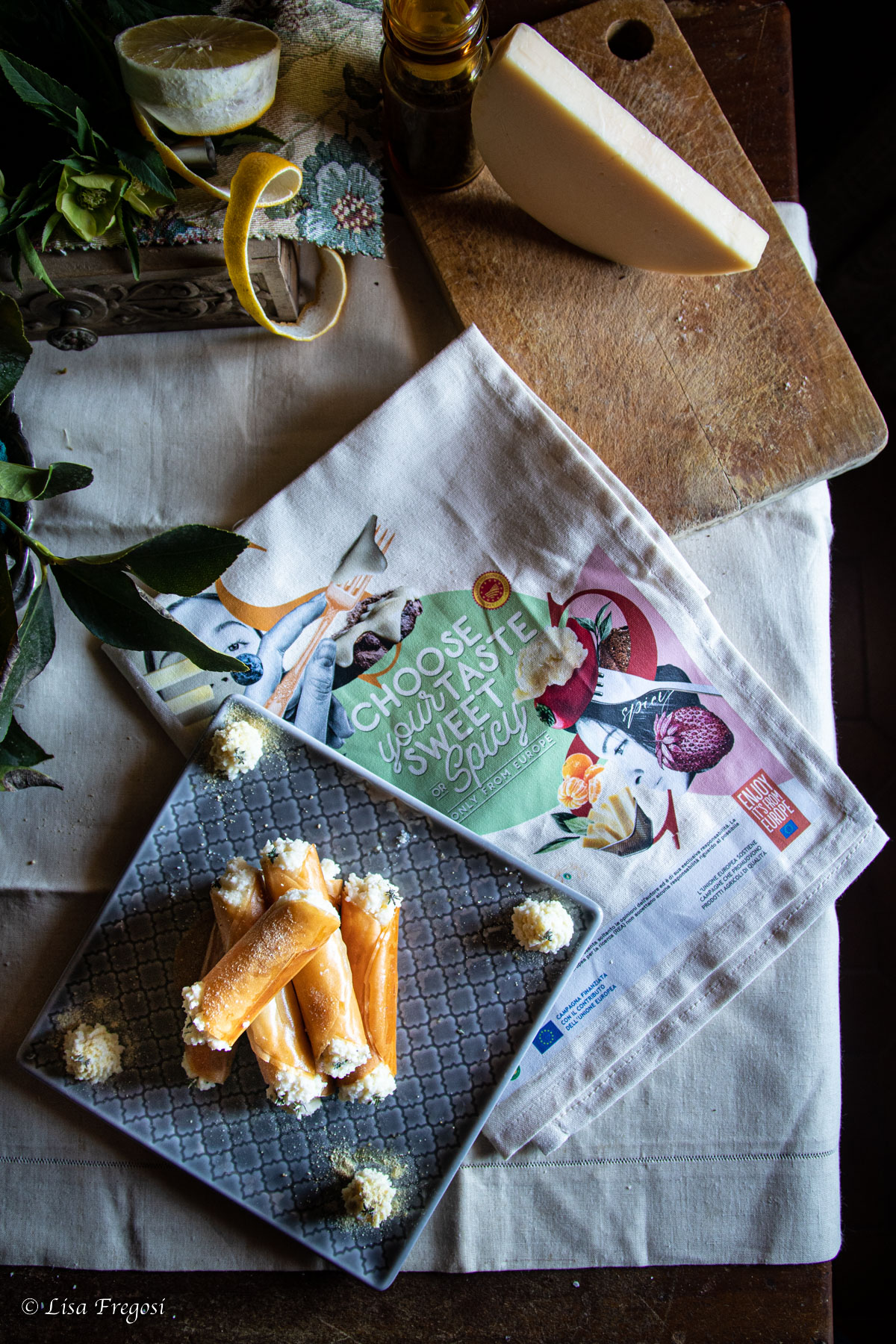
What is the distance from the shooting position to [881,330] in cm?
81

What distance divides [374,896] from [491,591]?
198 mm

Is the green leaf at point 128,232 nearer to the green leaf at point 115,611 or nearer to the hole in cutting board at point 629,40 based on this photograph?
the green leaf at point 115,611

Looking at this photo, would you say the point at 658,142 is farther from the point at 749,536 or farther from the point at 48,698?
the point at 48,698

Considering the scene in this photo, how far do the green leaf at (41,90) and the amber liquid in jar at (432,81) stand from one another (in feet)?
0.56

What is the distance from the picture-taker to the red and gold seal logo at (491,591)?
53 cm

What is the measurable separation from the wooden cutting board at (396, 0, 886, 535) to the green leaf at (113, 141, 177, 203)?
0.17 m

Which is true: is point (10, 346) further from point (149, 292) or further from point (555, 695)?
point (555, 695)

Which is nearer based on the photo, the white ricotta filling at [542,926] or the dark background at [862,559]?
the white ricotta filling at [542,926]

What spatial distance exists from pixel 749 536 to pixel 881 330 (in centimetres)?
40

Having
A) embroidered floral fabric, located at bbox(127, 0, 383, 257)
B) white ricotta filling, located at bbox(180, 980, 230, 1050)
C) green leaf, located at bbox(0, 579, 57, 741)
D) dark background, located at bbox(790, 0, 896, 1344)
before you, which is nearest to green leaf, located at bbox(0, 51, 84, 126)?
embroidered floral fabric, located at bbox(127, 0, 383, 257)

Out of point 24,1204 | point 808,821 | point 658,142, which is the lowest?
point 24,1204

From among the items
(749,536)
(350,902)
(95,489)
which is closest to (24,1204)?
(350,902)


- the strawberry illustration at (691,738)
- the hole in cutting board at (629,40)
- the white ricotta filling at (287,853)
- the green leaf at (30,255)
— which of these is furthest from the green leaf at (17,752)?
the hole in cutting board at (629,40)

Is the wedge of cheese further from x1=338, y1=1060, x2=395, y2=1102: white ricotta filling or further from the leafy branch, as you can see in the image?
x1=338, y1=1060, x2=395, y2=1102: white ricotta filling
